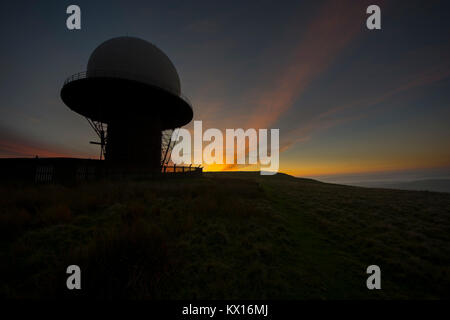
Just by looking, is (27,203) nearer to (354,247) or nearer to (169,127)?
(354,247)

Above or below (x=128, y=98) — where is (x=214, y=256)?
below

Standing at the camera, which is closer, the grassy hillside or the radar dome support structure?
the grassy hillside

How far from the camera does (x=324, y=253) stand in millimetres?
3678

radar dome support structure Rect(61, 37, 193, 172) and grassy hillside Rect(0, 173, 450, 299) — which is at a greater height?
radar dome support structure Rect(61, 37, 193, 172)

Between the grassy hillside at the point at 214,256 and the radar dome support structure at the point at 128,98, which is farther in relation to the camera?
the radar dome support structure at the point at 128,98

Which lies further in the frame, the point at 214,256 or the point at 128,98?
the point at 128,98

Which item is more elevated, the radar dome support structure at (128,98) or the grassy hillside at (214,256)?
the radar dome support structure at (128,98)
